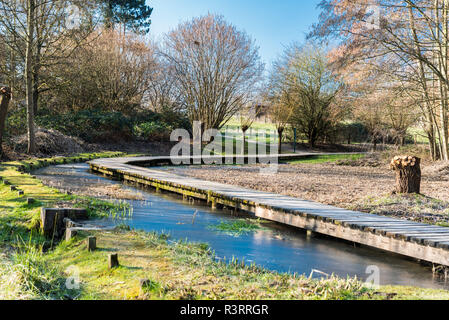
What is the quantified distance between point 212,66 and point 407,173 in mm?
13506

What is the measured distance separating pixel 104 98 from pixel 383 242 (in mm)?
17102

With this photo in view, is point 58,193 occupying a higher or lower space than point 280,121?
lower

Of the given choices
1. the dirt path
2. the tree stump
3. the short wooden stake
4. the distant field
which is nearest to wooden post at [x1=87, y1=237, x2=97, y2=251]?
the short wooden stake

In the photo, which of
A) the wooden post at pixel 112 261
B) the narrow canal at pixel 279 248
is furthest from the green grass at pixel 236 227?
the wooden post at pixel 112 261

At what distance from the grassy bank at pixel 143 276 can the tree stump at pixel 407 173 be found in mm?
3789

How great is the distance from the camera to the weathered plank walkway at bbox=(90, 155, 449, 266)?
4578mm

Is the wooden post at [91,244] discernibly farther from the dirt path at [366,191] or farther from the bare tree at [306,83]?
the bare tree at [306,83]

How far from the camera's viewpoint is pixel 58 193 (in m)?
6.59

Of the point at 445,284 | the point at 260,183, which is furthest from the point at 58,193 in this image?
the point at 445,284

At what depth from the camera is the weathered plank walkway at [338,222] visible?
180 inches

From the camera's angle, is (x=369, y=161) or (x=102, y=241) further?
(x=369, y=161)

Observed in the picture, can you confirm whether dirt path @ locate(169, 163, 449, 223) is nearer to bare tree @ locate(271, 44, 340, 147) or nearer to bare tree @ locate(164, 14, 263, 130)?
bare tree @ locate(164, 14, 263, 130)

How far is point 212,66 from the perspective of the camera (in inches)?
761
